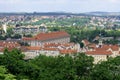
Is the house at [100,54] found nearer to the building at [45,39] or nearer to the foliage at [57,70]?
the building at [45,39]

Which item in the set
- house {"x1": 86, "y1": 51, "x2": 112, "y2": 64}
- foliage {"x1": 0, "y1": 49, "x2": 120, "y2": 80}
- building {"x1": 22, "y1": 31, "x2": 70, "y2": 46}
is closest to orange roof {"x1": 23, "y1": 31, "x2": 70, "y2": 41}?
building {"x1": 22, "y1": 31, "x2": 70, "y2": 46}

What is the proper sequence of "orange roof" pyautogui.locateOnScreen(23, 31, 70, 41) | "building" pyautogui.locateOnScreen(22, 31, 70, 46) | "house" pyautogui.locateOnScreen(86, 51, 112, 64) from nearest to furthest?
1. "house" pyautogui.locateOnScreen(86, 51, 112, 64)
2. "building" pyautogui.locateOnScreen(22, 31, 70, 46)
3. "orange roof" pyautogui.locateOnScreen(23, 31, 70, 41)

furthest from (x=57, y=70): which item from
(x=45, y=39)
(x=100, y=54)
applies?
(x=45, y=39)

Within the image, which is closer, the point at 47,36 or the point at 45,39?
the point at 45,39

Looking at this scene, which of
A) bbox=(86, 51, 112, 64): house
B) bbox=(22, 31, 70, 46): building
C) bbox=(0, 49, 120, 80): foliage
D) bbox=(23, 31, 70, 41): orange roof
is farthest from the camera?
bbox=(23, 31, 70, 41): orange roof

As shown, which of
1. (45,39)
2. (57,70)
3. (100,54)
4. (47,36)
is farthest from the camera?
(47,36)

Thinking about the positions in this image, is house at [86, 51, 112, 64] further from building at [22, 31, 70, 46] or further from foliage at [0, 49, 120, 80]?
foliage at [0, 49, 120, 80]

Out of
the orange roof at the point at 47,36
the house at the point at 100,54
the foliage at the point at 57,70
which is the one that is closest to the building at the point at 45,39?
the orange roof at the point at 47,36

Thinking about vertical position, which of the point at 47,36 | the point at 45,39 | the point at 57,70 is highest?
the point at 57,70

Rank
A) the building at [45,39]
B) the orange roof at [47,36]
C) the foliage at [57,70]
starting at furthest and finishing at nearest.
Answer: the orange roof at [47,36], the building at [45,39], the foliage at [57,70]

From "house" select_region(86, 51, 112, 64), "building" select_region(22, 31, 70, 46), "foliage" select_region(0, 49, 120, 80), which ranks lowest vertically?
"building" select_region(22, 31, 70, 46)

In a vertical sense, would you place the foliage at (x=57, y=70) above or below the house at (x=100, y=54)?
above

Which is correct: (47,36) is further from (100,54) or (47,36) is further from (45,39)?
(100,54)

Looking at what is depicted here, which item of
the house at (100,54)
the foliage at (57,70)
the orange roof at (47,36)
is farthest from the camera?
the orange roof at (47,36)
